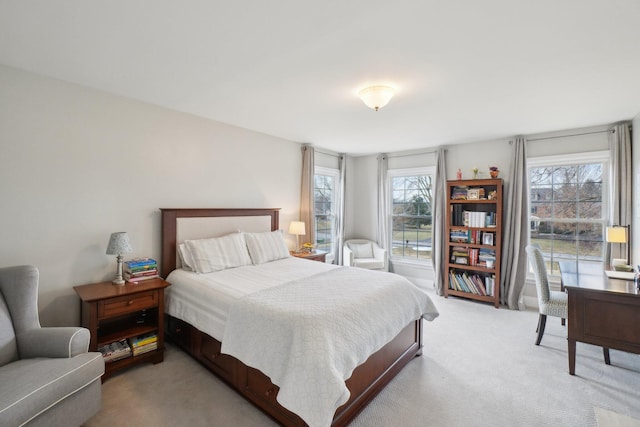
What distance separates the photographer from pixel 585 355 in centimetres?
271

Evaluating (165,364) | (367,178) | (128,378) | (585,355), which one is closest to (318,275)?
(165,364)

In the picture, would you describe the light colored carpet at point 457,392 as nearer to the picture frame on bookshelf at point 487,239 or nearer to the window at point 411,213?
the picture frame on bookshelf at point 487,239

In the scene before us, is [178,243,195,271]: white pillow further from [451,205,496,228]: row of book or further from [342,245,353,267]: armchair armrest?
[451,205,496,228]: row of book

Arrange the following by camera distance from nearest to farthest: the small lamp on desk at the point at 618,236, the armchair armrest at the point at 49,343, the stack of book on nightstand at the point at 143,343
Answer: the armchair armrest at the point at 49,343, the stack of book on nightstand at the point at 143,343, the small lamp on desk at the point at 618,236

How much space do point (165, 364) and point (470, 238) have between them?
426cm

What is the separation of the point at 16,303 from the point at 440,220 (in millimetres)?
4945

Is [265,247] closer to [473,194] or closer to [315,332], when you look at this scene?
[315,332]

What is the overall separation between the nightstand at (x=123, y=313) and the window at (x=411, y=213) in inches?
161

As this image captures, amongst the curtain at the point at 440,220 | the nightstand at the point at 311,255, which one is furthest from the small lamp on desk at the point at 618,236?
the nightstand at the point at 311,255

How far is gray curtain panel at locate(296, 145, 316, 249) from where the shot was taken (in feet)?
15.3

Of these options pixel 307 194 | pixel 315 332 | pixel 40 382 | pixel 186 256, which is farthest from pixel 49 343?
pixel 307 194

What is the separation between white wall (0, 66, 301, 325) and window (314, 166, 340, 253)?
2113 millimetres

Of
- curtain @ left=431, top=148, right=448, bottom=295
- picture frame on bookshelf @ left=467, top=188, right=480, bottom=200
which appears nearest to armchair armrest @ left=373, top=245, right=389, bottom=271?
curtain @ left=431, top=148, right=448, bottom=295

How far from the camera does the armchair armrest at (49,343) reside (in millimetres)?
1792
